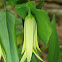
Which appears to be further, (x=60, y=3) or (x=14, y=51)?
(x=60, y=3)

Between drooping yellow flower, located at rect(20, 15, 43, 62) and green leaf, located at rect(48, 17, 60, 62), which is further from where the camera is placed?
green leaf, located at rect(48, 17, 60, 62)

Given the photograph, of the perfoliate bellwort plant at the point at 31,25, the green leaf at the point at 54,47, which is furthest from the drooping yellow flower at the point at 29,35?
the green leaf at the point at 54,47

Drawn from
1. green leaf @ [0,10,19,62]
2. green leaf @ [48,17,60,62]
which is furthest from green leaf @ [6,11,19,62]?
green leaf @ [48,17,60,62]

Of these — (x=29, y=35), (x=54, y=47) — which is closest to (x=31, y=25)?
(x=29, y=35)

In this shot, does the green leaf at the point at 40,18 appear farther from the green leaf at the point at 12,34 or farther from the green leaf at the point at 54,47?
the green leaf at the point at 54,47

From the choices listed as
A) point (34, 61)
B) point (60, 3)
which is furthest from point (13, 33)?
point (60, 3)

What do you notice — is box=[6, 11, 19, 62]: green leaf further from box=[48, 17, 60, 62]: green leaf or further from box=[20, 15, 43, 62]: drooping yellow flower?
box=[48, 17, 60, 62]: green leaf

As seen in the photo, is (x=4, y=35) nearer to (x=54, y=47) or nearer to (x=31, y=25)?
(x=31, y=25)

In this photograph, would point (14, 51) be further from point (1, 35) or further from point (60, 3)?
point (60, 3)
